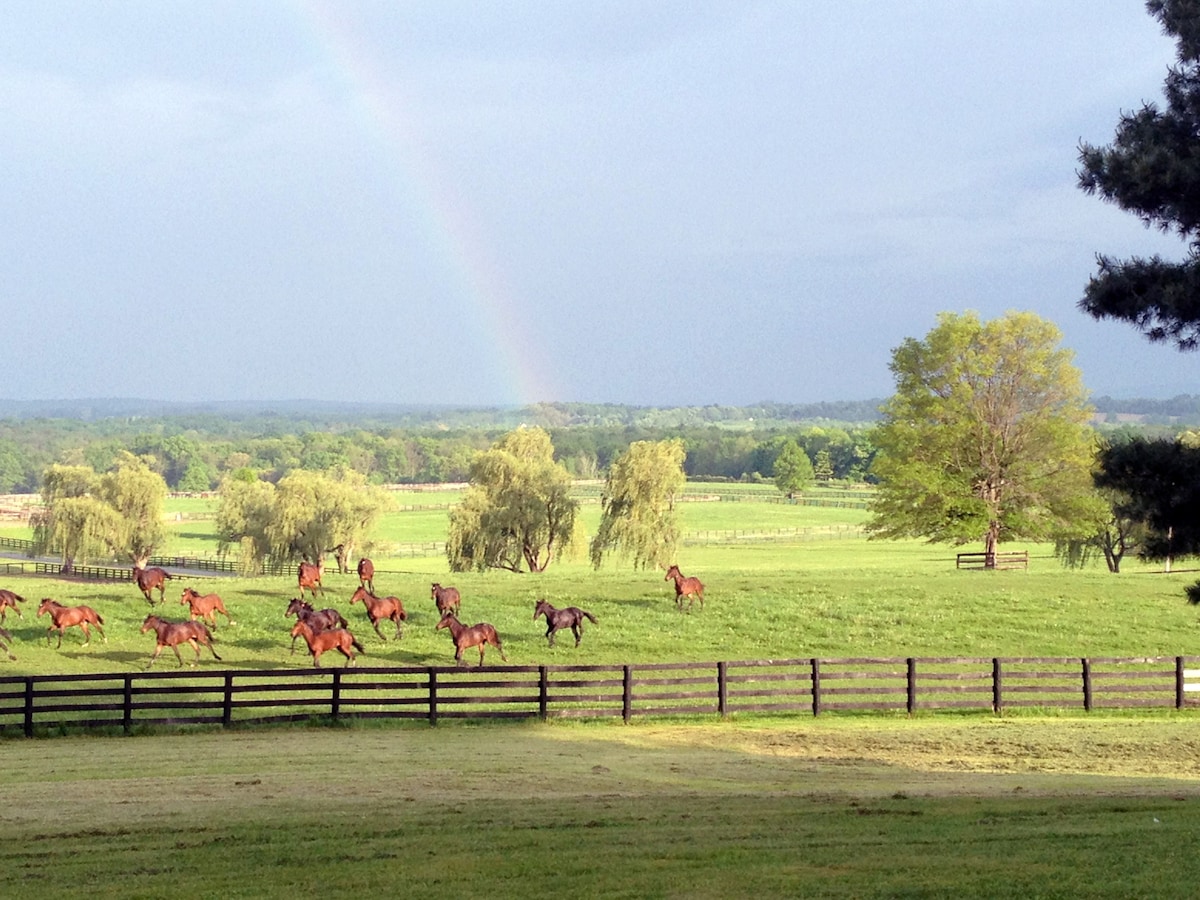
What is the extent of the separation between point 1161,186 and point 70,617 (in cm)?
2382

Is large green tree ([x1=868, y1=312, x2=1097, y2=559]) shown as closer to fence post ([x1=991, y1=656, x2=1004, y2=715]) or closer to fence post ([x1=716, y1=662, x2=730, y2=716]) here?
fence post ([x1=991, y1=656, x2=1004, y2=715])

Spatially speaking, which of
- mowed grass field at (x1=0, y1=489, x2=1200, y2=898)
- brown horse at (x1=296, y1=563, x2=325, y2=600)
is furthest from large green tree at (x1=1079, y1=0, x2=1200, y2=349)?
brown horse at (x1=296, y1=563, x2=325, y2=600)

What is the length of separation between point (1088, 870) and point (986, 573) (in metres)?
34.7

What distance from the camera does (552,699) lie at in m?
23.2

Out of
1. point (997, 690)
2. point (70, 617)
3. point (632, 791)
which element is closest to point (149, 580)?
point (70, 617)

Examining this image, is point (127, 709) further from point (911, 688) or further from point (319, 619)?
point (911, 688)

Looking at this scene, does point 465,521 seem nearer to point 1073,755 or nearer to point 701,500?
point 1073,755

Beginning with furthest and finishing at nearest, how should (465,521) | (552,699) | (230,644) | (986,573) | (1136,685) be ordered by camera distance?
1. (465,521)
2. (986,573)
3. (230,644)
4. (1136,685)
5. (552,699)

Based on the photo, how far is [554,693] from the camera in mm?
25969

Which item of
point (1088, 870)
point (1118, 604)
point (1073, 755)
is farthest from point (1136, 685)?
point (1088, 870)

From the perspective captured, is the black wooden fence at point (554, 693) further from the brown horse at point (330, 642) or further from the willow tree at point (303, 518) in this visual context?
the willow tree at point (303, 518)

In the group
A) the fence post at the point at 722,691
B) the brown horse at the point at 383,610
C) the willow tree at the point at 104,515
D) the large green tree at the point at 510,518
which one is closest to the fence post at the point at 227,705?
the brown horse at the point at 383,610

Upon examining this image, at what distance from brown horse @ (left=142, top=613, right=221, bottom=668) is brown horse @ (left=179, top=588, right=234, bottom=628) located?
2.12 metres

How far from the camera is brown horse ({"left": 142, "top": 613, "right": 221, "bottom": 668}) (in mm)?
26062
